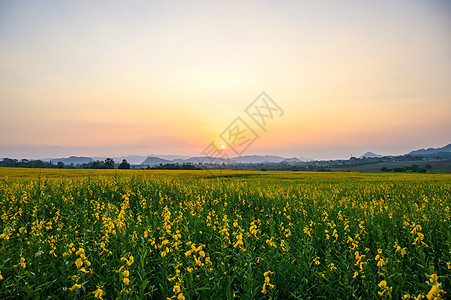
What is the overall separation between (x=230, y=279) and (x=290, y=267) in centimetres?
109

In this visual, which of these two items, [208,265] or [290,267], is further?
[290,267]

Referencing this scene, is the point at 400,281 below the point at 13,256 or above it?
below

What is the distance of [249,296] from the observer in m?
3.04

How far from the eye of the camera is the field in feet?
10.8

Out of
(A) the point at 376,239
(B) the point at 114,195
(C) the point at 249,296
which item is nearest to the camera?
(C) the point at 249,296

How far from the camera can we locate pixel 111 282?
3.58m

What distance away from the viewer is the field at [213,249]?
3307mm

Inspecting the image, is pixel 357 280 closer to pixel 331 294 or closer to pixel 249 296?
pixel 331 294

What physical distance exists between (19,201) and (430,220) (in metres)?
13.9

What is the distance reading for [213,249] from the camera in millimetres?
4801

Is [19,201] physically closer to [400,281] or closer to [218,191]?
[218,191]

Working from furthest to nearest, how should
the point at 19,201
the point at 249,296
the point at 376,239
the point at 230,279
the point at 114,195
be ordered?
the point at 114,195 → the point at 19,201 → the point at 376,239 → the point at 230,279 → the point at 249,296

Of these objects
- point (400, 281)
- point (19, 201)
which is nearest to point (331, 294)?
point (400, 281)

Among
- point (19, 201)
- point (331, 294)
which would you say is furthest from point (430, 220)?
point (19, 201)
